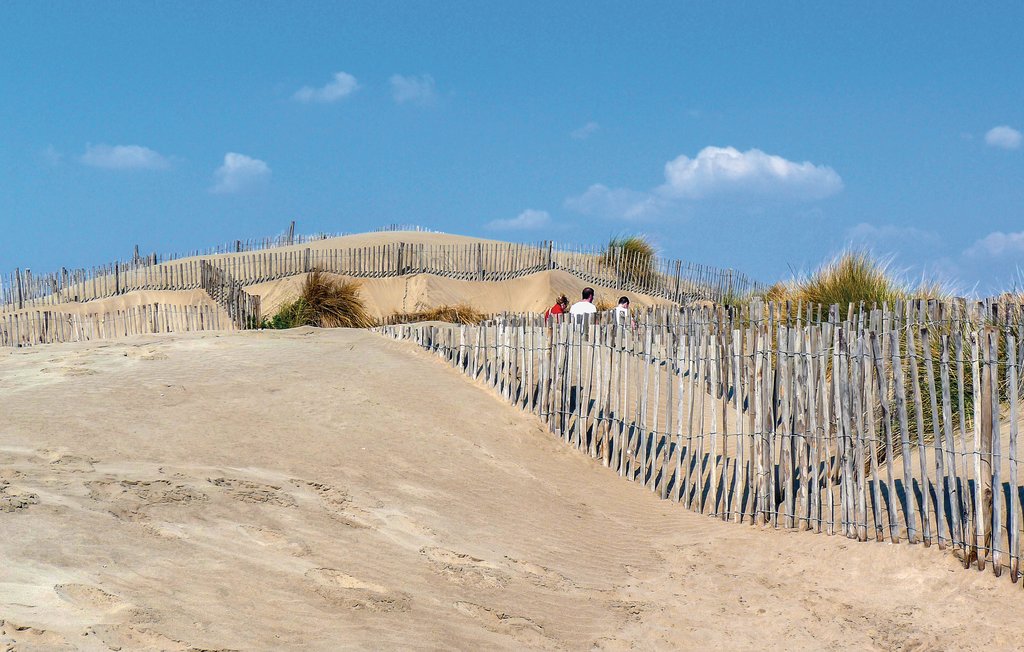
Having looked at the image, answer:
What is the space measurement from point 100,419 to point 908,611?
602 cm

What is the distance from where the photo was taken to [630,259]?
88.8ft

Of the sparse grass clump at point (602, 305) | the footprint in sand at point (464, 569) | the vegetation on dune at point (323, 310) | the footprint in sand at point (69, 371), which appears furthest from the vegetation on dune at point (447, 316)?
the footprint in sand at point (464, 569)

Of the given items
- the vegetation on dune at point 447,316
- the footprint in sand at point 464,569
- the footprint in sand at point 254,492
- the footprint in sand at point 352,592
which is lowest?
the footprint in sand at point 464,569

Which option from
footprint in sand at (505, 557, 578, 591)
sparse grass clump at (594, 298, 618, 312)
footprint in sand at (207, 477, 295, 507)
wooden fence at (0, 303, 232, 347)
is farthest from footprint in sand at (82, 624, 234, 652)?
sparse grass clump at (594, 298, 618, 312)

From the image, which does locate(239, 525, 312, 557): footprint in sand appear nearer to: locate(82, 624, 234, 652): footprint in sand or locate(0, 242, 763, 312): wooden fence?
locate(82, 624, 234, 652): footprint in sand

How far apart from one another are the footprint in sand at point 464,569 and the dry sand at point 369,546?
2cm

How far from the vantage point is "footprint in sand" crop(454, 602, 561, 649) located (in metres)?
5.00

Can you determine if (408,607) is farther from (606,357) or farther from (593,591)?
(606,357)

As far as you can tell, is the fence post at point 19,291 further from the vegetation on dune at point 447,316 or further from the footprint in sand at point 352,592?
the footprint in sand at point 352,592

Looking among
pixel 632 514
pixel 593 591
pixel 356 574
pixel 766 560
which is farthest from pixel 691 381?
pixel 356 574

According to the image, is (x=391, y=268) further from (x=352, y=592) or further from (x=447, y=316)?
(x=352, y=592)

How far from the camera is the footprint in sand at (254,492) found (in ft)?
19.9

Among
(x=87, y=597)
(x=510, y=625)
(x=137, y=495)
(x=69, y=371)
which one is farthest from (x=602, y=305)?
(x=87, y=597)

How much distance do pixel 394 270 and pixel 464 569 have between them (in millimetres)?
19832
